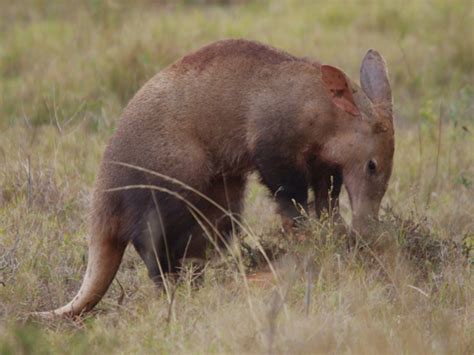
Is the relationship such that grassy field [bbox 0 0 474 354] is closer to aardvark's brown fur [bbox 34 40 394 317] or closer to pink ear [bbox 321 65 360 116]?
aardvark's brown fur [bbox 34 40 394 317]

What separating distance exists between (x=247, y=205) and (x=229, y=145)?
1.17 meters

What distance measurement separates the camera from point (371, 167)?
638cm

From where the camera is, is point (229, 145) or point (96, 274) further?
point (229, 145)

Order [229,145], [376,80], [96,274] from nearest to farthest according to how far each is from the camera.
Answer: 1. [96,274]
2. [229,145]
3. [376,80]

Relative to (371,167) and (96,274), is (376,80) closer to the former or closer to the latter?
(371,167)

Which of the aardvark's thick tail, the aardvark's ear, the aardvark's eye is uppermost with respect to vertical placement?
the aardvark's ear

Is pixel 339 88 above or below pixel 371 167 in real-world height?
above

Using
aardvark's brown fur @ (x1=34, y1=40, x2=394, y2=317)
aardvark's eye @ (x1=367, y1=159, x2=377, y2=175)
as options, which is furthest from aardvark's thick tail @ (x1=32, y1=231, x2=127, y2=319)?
aardvark's eye @ (x1=367, y1=159, x2=377, y2=175)

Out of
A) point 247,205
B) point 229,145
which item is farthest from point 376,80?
point 247,205

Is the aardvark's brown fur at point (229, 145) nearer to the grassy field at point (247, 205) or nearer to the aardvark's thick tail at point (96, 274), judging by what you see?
the aardvark's thick tail at point (96, 274)

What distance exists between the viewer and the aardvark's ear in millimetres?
6508

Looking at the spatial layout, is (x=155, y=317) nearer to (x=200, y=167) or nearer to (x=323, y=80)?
(x=200, y=167)

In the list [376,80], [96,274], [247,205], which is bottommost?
[247,205]

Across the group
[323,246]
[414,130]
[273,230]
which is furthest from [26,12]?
[323,246]
